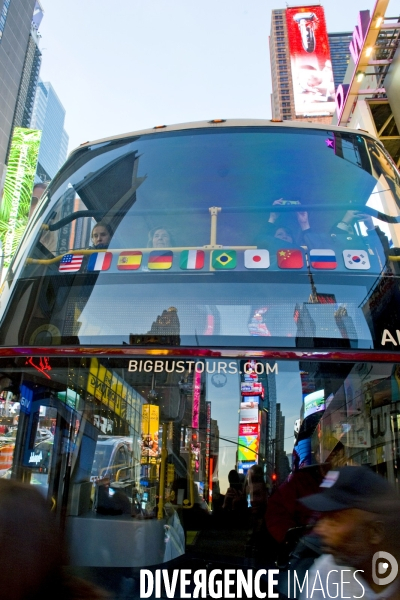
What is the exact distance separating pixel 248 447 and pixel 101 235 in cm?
160

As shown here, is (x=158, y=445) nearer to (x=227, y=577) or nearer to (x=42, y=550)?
(x=227, y=577)

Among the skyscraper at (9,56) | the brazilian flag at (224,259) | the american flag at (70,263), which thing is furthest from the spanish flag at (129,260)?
the skyscraper at (9,56)

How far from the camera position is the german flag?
2.60 metres

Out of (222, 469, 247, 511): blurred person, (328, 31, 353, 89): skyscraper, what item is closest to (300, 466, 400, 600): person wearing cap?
(222, 469, 247, 511): blurred person

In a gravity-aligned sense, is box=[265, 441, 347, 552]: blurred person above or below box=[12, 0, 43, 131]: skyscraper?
below

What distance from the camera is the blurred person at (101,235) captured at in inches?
112

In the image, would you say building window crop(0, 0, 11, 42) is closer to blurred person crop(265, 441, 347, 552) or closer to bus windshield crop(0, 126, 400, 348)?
bus windshield crop(0, 126, 400, 348)

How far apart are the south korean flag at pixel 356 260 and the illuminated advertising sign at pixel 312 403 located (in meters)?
0.75

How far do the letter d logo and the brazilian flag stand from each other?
5.06 ft

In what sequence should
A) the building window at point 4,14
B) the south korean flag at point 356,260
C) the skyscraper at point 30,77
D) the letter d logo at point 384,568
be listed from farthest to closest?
the skyscraper at point 30,77
the building window at point 4,14
the south korean flag at point 356,260
the letter d logo at point 384,568

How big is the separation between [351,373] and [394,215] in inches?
45.9

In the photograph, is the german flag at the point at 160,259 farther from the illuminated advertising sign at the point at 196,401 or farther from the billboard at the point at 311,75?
the billboard at the point at 311,75

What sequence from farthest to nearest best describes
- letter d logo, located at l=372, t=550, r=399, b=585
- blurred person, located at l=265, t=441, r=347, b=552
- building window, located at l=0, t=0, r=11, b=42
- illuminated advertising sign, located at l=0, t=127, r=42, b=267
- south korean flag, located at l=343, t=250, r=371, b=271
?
illuminated advertising sign, located at l=0, t=127, r=42, b=267
building window, located at l=0, t=0, r=11, b=42
south korean flag, located at l=343, t=250, r=371, b=271
blurred person, located at l=265, t=441, r=347, b=552
letter d logo, located at l=372, t=550, r=399, b=585

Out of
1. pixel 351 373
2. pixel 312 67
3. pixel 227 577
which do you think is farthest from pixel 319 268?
pixel 312 67
